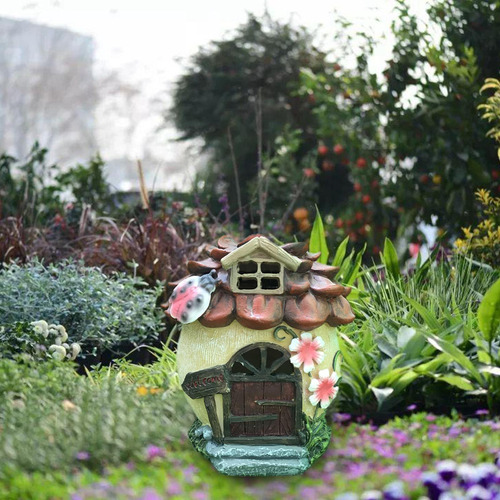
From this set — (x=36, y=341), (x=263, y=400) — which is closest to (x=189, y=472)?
(x=263, y=400)

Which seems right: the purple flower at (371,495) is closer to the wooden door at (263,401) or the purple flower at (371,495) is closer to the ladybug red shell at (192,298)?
the wooden door at (263,401)

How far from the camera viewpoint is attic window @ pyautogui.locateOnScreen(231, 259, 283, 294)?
124 inches

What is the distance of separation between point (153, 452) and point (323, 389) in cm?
71

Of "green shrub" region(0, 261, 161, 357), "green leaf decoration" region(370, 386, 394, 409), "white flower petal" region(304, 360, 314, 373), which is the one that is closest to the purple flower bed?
"green leaf decoration" region(370, 386, 394, 409)

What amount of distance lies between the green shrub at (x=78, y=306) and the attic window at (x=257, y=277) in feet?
6.15

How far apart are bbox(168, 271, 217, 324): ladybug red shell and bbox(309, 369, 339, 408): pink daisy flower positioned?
0.53 m

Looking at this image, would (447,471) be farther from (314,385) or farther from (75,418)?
(75,418)

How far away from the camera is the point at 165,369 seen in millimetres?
4125

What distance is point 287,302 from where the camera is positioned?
3137mm

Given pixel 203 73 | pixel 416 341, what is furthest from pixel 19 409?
pixel 203 73

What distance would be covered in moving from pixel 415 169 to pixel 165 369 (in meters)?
4.06

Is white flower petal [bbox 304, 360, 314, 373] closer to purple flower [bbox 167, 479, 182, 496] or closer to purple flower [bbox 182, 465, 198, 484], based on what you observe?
purple flower [bbox 182, 465, 198, 484]

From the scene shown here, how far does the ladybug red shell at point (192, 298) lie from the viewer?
3.06m

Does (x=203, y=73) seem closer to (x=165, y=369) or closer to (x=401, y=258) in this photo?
(x=401, y=258)
